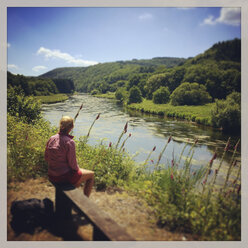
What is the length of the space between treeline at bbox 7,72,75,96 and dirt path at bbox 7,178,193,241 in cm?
892

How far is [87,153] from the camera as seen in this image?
5727 millimetres

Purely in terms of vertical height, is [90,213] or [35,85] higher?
[35,85]

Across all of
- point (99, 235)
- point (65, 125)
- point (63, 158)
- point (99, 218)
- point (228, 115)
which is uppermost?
point (228, 115)

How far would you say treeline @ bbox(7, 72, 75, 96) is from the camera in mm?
33188

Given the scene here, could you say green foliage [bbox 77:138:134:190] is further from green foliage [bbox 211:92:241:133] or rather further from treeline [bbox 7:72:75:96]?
green foliage [bbox 211:92:241:133]

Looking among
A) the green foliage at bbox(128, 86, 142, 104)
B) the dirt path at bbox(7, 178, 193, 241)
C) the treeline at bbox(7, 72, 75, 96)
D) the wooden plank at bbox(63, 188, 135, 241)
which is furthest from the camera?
the green foliage at bbox(128, 86, 142, 104)

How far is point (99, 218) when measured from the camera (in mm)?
2258

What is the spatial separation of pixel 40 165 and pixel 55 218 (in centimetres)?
203

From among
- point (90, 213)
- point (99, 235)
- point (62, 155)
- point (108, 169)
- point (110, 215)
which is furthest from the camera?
point (108, 169)

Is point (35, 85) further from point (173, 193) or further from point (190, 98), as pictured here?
point (173, 193)

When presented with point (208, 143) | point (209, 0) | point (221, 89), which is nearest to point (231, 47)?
point (221, 89)

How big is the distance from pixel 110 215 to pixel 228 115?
72.6 ft

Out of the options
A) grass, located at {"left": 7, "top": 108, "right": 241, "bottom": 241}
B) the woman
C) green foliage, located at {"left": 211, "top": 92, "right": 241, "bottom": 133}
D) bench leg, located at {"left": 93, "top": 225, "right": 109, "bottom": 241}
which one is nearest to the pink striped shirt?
the woman

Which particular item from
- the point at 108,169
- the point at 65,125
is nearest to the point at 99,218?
the point at 65,125
